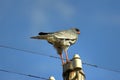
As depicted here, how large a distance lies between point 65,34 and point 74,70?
350 cm

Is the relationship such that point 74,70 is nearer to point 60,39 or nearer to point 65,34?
point 60,39

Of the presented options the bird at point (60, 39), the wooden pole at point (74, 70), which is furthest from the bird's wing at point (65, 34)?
the wooden pole at point (74, 70)

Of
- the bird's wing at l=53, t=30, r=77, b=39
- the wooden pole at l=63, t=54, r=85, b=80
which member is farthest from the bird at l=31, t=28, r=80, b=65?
the wooden pole at l=63, t=54, r=85, b=80

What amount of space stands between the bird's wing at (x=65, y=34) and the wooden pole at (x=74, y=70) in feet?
8.18

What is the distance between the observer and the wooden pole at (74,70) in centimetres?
924

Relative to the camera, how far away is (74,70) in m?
9.34

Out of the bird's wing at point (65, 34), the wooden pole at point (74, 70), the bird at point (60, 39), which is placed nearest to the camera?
the wooden pole at point (74, 70)

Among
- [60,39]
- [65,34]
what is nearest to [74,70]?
[60,39]

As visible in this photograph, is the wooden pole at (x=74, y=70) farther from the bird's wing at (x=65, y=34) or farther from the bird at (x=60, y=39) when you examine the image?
the bird's wing at (x=65, y=34)

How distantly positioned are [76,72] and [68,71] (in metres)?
0.21

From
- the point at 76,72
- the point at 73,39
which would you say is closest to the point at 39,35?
the point at 73,39

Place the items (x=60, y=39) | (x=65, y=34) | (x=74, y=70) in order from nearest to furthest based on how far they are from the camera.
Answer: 1. (x=74, y=70)
2. (x=60, y=39)
3. (x=65, y=34)

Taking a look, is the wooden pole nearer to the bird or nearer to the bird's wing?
the bird

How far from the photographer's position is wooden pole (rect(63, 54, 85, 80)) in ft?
30.3
